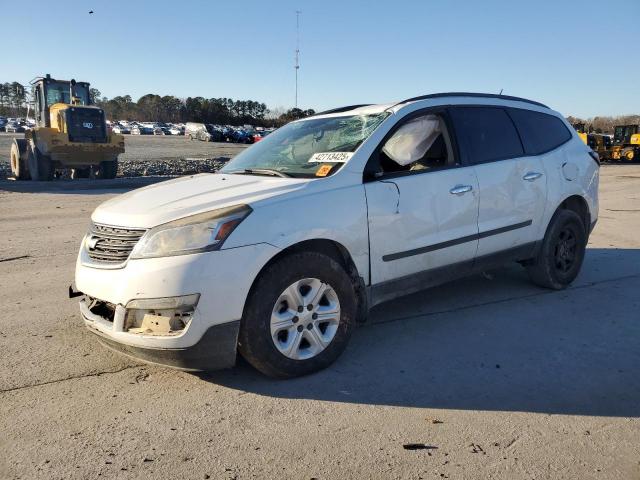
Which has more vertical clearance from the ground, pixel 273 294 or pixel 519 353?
pixel 273 294

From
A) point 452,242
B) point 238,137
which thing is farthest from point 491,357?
point 238,137

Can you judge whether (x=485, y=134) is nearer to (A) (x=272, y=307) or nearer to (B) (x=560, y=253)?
(B) (x=560, y=253)

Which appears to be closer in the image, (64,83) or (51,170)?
(51,170)

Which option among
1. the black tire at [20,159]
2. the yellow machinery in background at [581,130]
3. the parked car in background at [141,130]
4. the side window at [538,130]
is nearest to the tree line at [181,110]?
the parked car in background at [141,130]

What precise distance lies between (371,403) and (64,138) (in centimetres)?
1674

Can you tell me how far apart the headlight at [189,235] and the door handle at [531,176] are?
2864 millimetres

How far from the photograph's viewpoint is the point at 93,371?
361 cm

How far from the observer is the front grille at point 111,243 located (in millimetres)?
3367

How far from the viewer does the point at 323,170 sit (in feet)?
12.7

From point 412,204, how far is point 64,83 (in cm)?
1877

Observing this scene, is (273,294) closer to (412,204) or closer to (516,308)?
(412,204)

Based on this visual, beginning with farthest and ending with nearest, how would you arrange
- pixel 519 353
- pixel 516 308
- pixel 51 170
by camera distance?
pixel 51 170 → pixel 516 308 → pixel 519 353

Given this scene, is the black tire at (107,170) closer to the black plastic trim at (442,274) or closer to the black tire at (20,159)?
the black tire at (20,159)

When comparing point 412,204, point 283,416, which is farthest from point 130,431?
point 412,204
